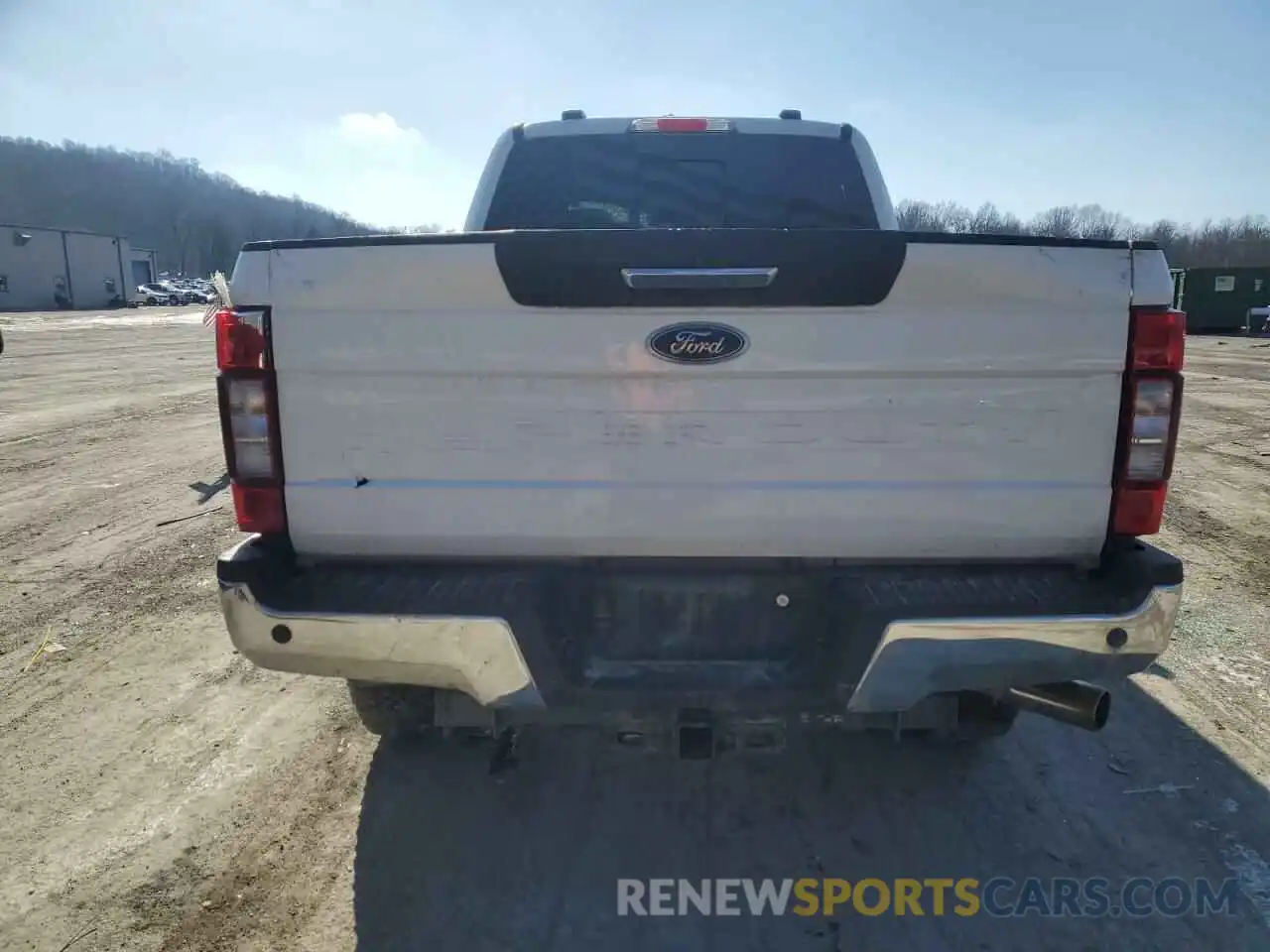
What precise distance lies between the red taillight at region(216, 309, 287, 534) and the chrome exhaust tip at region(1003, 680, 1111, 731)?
7.16ft

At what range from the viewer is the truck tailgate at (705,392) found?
2.31 m

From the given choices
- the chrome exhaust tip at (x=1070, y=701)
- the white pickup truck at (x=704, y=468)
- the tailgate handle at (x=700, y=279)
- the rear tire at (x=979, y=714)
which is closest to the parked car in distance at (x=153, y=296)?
the white pickup truck at (x=704, y=468)

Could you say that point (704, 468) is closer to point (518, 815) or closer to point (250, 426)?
point (250, 426)

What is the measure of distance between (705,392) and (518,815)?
5.58 feet

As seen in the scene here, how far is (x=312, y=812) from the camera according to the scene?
3055 millimetres

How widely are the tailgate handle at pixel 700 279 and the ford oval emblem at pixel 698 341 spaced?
0.10 meters

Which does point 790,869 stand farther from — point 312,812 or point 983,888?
point 312,812

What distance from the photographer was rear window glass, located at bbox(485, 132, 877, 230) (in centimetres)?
440

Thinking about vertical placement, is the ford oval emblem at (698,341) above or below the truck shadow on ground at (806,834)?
above

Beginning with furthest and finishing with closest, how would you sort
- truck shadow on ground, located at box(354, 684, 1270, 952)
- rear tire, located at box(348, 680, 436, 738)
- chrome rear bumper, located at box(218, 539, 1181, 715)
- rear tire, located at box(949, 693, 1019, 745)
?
1. rear tire, located at box(348, 680, 436, 738)
2. rear tire, located at box(949, 693, 1019, 745)
3. truck shadow on ground, located at box(354, 684, 1270, 952)
4. chrome rear bumper, located at box(218, 539, 1181, 715)

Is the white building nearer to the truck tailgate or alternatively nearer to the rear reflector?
the rear reflector

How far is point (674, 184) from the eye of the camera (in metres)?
4.45

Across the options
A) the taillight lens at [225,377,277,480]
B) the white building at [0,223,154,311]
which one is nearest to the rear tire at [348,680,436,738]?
the taillight lens at [225,377,277,480]

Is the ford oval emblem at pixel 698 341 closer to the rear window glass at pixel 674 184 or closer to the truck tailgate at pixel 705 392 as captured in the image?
the truck tailgate at pixel 705 392
